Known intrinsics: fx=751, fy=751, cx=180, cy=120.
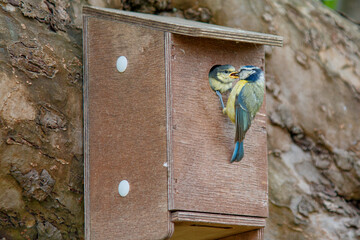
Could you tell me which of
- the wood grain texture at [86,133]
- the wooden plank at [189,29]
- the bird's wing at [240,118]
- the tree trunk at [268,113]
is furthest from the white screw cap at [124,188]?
the wooden plank at [189,29]

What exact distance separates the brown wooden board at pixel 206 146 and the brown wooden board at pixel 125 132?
0.07 meters

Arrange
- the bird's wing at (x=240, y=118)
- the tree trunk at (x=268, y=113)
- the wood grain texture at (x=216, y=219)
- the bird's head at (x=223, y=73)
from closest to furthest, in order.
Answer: the wood grain texture at (x=216, y=219), the bird's wing at (x=240, y=118), the bird's head at (x=223, y=73), the tree trunk at (x=268, y=113)

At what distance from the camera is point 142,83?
11.1 feet

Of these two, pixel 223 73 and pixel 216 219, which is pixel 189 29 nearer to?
pixel 223 73

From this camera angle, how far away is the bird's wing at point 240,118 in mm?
3340

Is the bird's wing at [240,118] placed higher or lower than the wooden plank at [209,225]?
higher

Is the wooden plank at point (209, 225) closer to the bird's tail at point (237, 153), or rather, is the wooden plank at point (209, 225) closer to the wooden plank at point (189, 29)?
the bird's tail at point (237, 153)

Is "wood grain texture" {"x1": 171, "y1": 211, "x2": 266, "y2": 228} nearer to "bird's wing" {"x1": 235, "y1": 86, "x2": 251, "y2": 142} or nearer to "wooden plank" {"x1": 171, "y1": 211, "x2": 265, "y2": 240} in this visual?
"wooden plank" {"x1": 171, "y1": 211, "x2": 265, "y2": 240}

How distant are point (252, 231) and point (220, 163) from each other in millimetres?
397

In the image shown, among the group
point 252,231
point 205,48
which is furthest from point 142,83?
point 252,231

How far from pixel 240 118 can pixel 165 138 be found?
362 millimetres

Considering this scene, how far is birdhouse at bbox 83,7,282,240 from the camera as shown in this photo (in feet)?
10.6

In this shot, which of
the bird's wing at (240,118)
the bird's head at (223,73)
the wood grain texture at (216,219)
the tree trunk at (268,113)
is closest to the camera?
the wood grain texture at (216,219)

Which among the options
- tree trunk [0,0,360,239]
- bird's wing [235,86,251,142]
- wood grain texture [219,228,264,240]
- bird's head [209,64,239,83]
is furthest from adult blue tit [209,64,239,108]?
tree trunk [0,0,360,239]
